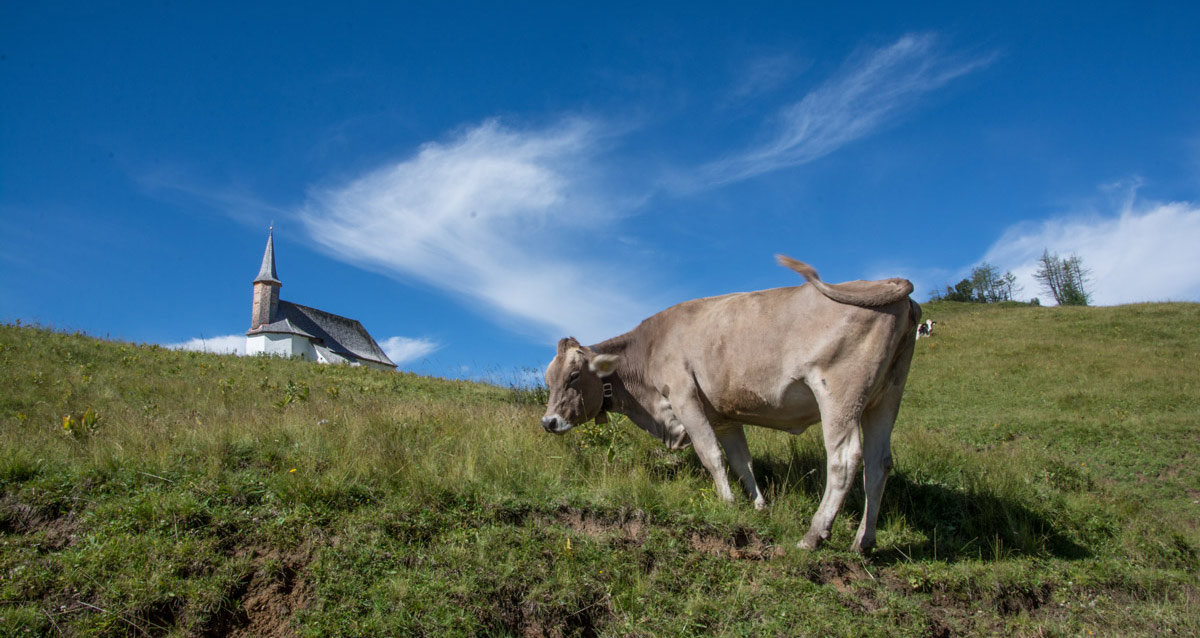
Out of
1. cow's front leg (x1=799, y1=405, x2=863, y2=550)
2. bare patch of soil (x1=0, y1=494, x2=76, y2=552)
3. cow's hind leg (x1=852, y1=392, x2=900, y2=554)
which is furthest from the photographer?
cow's hind leg (x1=852, y1=392, x2=900, y2=554)

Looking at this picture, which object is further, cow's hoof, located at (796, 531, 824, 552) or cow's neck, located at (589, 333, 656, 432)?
cow's neck, located at (589, 333, 656, 432)

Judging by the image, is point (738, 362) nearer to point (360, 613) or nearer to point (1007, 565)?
point (1007, 565)

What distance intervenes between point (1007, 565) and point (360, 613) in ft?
21.7

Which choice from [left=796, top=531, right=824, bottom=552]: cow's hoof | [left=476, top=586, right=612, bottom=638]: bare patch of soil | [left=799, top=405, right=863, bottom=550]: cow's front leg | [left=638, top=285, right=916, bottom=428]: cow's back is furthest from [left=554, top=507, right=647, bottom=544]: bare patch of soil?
[left=799, top=405, right=863, bottom=550]: cow's front leg

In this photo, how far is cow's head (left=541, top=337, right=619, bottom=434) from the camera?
927 cm

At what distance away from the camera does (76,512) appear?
650 centimetres

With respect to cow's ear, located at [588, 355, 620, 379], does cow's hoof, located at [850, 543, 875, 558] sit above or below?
below

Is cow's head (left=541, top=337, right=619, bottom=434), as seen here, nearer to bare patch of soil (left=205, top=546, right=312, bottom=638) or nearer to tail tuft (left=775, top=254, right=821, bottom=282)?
tail tuft (left=775, top=254, right=821, bottom=282)

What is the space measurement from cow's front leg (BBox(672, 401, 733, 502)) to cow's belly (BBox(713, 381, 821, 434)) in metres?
0.24

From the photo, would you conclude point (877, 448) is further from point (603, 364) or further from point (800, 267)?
point (603, 364)

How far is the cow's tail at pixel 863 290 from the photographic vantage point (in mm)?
6863

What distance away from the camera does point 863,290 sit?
7.05 m

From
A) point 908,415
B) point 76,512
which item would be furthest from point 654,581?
point 908,415

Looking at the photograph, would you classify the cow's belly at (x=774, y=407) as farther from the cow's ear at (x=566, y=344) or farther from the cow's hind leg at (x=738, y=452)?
the cow's ear at (x=566, y=344)
